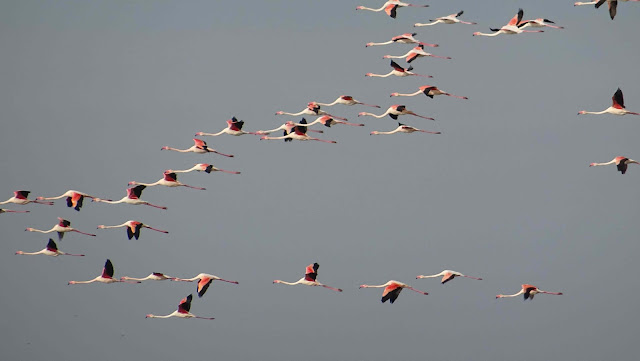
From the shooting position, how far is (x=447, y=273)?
36.1 meters

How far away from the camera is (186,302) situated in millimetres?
37594

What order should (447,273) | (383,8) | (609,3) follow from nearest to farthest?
(609,3) < (447,273) < (383,8)

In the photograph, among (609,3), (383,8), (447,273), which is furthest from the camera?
(383,8)

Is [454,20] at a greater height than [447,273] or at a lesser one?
greater

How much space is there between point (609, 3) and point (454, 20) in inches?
212

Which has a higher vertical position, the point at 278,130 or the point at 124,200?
the point at 278,130

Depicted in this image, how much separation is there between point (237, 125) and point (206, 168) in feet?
6.96

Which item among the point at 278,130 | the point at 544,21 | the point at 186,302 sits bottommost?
the point at 186,302

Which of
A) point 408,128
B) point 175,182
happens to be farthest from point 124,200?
point 408,128

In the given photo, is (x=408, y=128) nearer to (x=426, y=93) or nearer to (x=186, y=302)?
(x=426, y=93)

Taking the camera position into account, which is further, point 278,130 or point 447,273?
point 278,130

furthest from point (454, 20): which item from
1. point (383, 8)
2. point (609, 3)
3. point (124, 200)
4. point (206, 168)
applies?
point (124, 200)

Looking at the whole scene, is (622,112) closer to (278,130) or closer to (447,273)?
(447,273)

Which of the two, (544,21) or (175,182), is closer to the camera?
(544,21)
